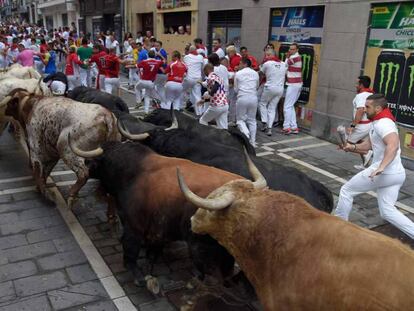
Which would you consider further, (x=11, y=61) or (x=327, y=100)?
(x=11, y=61)

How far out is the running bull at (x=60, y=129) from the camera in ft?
19.5

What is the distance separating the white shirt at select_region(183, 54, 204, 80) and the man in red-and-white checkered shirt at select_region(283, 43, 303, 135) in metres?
2.71

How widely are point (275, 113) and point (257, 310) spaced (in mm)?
8228

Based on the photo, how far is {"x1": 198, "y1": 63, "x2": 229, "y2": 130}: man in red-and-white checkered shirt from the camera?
9.30 metres

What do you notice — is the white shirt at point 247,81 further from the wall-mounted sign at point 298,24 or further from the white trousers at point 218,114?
the wall-mounted sign at point 298,24

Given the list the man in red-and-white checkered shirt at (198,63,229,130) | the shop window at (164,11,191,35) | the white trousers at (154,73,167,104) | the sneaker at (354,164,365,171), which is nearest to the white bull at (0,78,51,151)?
the man in red-and-white checkered shirt at (198,63,229,130)

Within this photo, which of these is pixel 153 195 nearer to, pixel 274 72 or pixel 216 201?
pixel 216 201

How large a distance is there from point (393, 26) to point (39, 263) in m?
8.11

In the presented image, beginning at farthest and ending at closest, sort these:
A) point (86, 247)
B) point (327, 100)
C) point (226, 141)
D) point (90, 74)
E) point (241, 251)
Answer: point (90, 74) < point (327, 100) < point (226, 141) < point (86, 247) < point (241, 251)

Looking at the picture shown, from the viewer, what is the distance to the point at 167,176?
434cm

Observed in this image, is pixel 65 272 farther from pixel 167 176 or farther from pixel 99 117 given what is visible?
pixel 99 117

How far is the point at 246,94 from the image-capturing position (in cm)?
978

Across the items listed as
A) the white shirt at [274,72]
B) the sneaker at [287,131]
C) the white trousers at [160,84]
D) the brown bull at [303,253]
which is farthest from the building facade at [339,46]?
the brown bull at [303,253]

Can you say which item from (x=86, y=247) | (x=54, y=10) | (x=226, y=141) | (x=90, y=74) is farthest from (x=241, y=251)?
(x=54, y=10)
